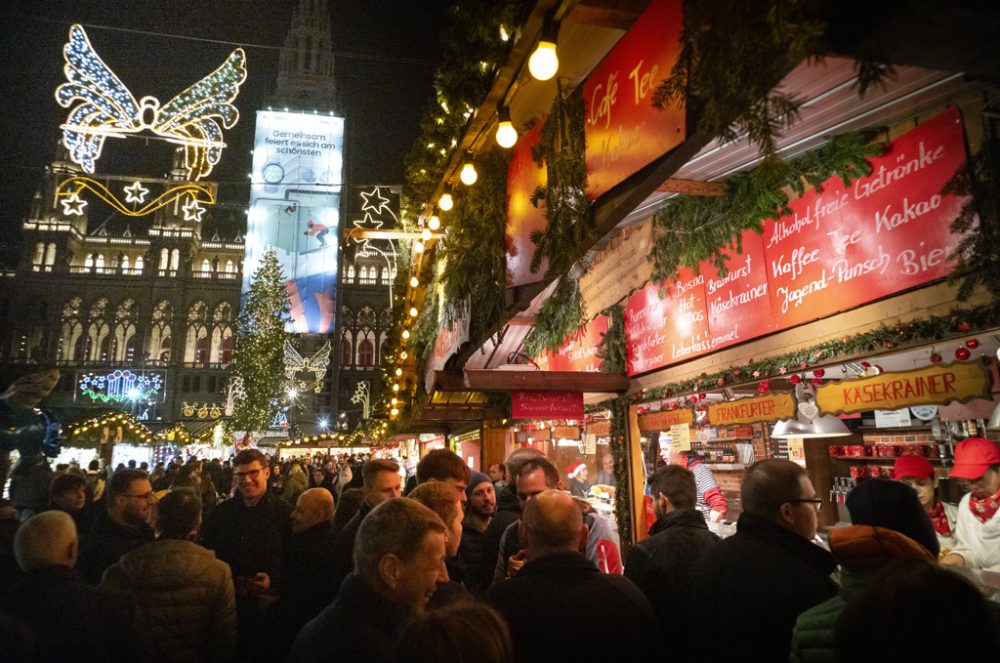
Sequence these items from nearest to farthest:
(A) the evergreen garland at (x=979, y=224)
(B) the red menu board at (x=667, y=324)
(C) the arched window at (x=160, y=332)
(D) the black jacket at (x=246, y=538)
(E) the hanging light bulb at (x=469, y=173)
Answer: (A) the evergreen garland at (x=979, y=224) → (D) the black jacket at (x=246, y=538) → (E) the hanging light bulb at (x=469, y=173) → (B) the red menu board at (x=667, y=324) → (C) the arched window at (x=160, y=332)

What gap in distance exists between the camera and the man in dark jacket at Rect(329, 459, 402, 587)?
3.40 meters

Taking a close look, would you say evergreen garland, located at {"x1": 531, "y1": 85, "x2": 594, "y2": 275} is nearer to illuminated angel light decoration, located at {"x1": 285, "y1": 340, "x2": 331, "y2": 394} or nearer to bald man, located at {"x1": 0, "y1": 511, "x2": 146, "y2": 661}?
bald man, located at {"x1": 0, "y1": 511, "x2": 146, "y2": 661}

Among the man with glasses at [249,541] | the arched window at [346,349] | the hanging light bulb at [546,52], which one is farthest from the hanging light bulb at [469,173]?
the arched window at [346,349]

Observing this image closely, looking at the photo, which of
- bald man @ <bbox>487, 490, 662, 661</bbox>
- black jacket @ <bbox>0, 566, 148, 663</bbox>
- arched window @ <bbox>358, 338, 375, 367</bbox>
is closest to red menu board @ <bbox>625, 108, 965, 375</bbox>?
bald man @ <bbox>487, 490, 662, 661</bbox>

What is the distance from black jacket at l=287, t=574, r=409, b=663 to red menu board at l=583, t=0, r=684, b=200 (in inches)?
79.9

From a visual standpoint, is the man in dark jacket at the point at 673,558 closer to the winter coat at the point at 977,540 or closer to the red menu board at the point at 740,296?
Answer: the red menu board at the point at 740,296

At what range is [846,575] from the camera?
1725 mm

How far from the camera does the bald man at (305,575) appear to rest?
10.5 feet

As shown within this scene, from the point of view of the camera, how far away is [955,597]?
1103 mm

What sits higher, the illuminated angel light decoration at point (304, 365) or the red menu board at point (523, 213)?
the illuminated angel light decoration at point (304, 365)

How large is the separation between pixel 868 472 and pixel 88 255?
62358 mm

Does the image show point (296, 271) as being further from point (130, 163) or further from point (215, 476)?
point (130, 163)

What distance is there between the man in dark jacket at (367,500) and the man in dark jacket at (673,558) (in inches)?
59.4

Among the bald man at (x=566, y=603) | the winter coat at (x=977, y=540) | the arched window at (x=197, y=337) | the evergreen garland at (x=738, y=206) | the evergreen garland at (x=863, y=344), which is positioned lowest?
the winter coat at (x=977, y=540)
